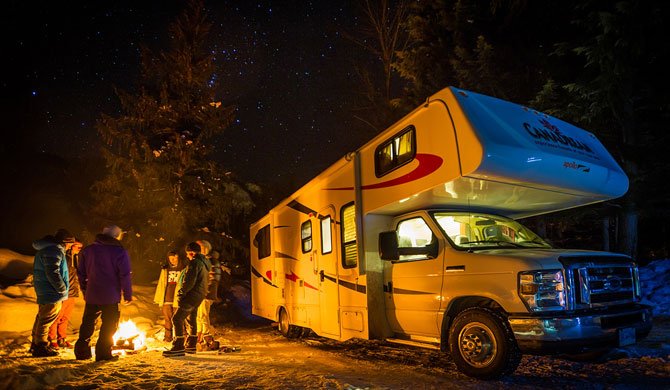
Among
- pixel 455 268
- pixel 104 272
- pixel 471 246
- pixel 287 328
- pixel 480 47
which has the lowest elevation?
pixel 287 328

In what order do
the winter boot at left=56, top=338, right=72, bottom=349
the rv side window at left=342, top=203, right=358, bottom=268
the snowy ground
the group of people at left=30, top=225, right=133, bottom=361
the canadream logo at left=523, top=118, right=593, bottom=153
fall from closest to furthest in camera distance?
the snowy ground
the canadream logo at left=523, top=118, right=593, bottom=153
the group of people at left=30, top=225, right=133, bottom=361
the rv side window at left=342, top=203, right=358, bottom=268
the winter boot at left=56, top=338, right=72, bottom=349

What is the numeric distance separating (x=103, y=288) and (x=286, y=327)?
4571 mm

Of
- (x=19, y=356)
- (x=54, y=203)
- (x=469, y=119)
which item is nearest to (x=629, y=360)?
(x=469, y=119)

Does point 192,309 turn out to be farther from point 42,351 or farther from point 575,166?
point 575,166

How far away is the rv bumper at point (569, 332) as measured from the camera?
4.96 metres

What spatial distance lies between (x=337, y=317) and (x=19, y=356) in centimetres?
481

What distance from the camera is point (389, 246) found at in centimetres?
645

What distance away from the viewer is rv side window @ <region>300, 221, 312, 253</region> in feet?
30.1

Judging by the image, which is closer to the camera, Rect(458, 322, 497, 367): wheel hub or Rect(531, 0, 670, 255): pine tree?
Rect(458, 322, 497, 367): wheel hub

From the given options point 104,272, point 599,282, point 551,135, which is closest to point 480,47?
point 551,135

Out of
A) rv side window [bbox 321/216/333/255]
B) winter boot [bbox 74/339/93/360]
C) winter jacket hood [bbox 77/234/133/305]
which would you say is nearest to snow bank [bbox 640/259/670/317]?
rv side window [bbox 321/216/333/255]

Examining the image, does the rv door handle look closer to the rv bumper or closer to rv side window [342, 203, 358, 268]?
the rv bumper

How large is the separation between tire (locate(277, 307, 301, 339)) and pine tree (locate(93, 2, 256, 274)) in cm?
559

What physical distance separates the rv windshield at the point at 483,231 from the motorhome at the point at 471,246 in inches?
0.8
